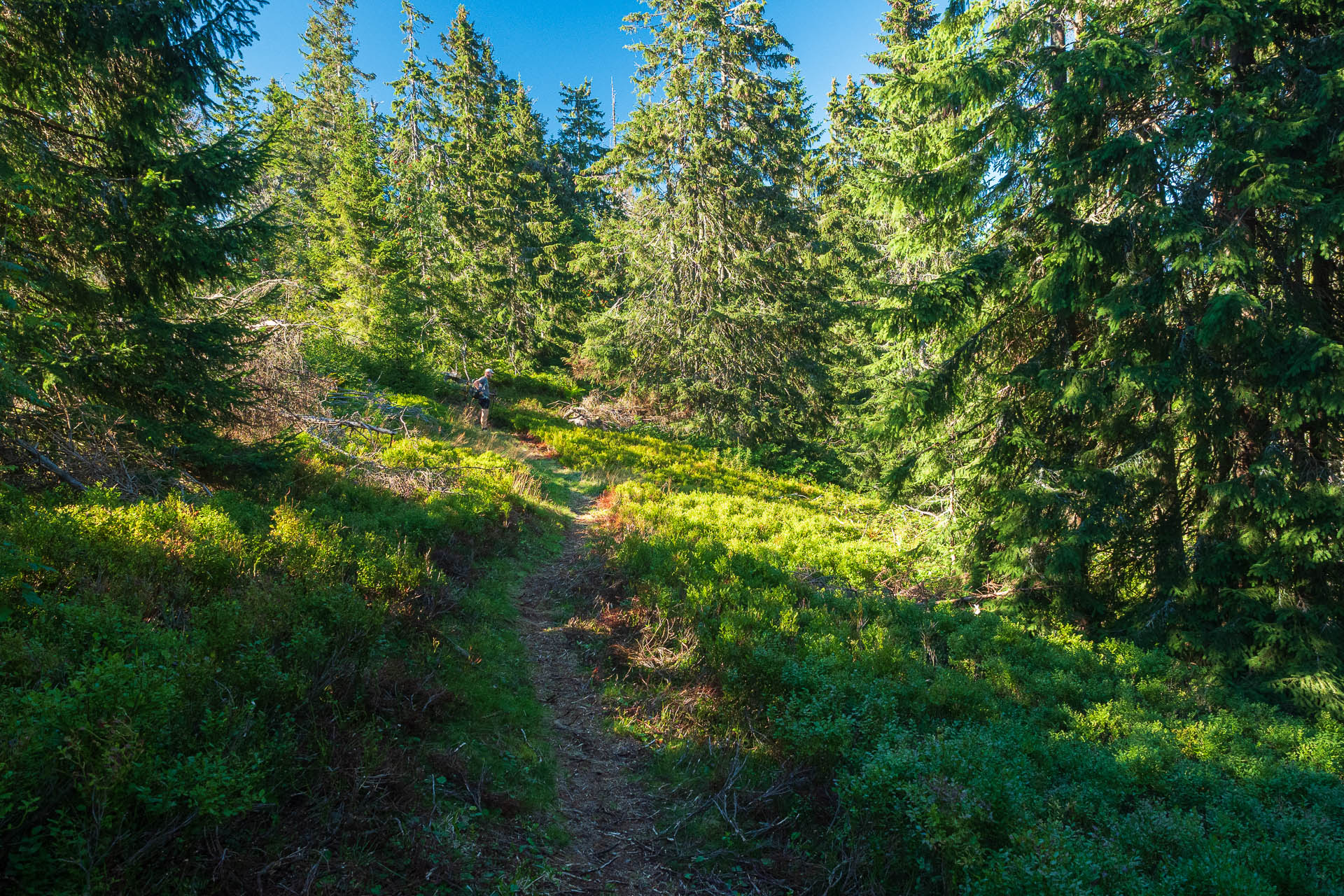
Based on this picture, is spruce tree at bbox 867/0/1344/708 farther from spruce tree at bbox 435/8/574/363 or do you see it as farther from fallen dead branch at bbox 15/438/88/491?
spruce tree at bbox 435/8/574/363

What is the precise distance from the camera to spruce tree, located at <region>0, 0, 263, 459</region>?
5.79m

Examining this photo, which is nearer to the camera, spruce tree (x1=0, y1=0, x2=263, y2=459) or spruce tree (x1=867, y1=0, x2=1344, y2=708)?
spruce tree (x1=0, y1=0, x2=263, y2=459)

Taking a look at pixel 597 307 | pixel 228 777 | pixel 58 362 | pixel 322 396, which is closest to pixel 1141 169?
pixel 228 777

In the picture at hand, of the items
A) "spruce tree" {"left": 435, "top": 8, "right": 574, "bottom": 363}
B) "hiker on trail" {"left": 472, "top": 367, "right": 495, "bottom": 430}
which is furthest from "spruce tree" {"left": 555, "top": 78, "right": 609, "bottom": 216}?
"hiker on trail" {"left": 472, "top": 367, "right": 495, "bottom": 430}

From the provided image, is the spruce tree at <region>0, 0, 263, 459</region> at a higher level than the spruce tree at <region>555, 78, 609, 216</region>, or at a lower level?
lower

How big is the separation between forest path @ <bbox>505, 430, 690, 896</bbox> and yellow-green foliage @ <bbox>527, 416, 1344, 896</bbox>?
1000mm

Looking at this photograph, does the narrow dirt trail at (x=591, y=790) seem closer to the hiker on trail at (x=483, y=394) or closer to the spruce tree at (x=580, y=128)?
the hiker on trail at (x=483, y=394)

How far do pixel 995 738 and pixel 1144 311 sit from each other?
573 centimetres

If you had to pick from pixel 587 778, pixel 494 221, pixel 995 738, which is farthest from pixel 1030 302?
pixel 494 221

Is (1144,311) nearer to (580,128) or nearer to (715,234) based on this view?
(715,234)

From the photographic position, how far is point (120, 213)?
20.4ft

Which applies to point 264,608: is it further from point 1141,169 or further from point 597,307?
point 597,307

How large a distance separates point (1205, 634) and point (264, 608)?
10.2 meters

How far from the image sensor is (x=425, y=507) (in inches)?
351
